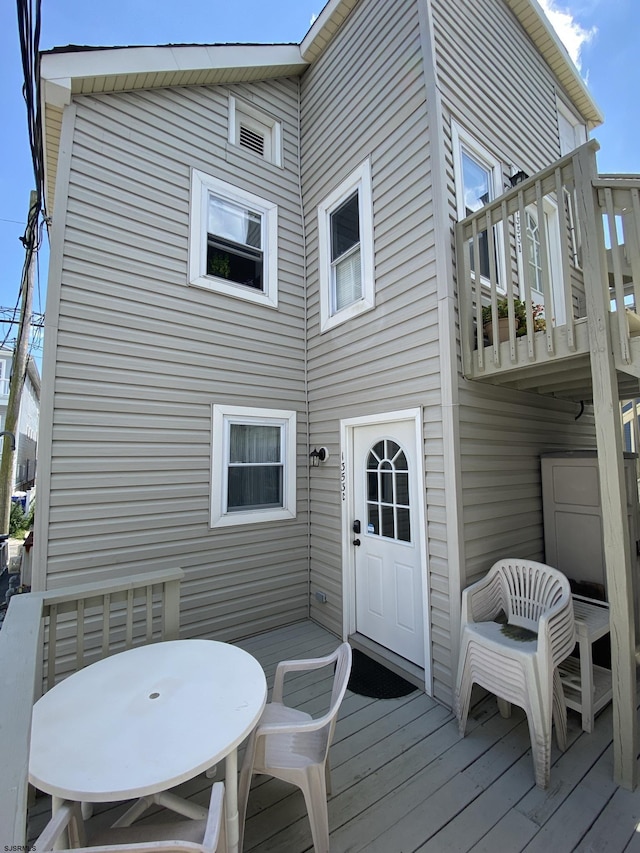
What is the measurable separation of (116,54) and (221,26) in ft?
6.38

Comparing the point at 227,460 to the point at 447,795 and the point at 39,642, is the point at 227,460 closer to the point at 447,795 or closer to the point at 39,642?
the point at 39,642

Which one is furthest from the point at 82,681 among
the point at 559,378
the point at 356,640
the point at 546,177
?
the point at 546,177

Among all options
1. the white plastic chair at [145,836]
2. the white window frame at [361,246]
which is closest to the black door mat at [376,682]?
the white plastic chair at [145,836]

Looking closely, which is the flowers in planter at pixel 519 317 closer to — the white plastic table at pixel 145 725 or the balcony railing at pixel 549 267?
the balcony railing at pixel 549 267

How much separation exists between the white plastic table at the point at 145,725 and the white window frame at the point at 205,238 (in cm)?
334

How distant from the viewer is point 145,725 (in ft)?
4.75

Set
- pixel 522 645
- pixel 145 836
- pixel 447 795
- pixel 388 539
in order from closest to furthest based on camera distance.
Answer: pixel 145 836, pixel 447 795, pixel 522 645, pixel 388 539

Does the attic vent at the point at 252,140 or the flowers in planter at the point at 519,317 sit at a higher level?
the attic vent at the point at 252,140

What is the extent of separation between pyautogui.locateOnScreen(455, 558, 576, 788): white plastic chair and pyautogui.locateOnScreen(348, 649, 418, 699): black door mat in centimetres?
52

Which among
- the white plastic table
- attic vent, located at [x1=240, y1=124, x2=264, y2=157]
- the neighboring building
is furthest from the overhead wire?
the neighboring building

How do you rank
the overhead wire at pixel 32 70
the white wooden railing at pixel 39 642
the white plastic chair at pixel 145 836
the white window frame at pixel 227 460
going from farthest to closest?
the white window frame at pixel 227 460 < the overhead wire at pixel 32 70 < the white plastic chair at pixel 145 836 < the white wooden railing at pixel 39 642

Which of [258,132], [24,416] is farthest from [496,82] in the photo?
[24,416]

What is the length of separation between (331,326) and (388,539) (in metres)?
2.30

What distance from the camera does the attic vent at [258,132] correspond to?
4.44 meters
